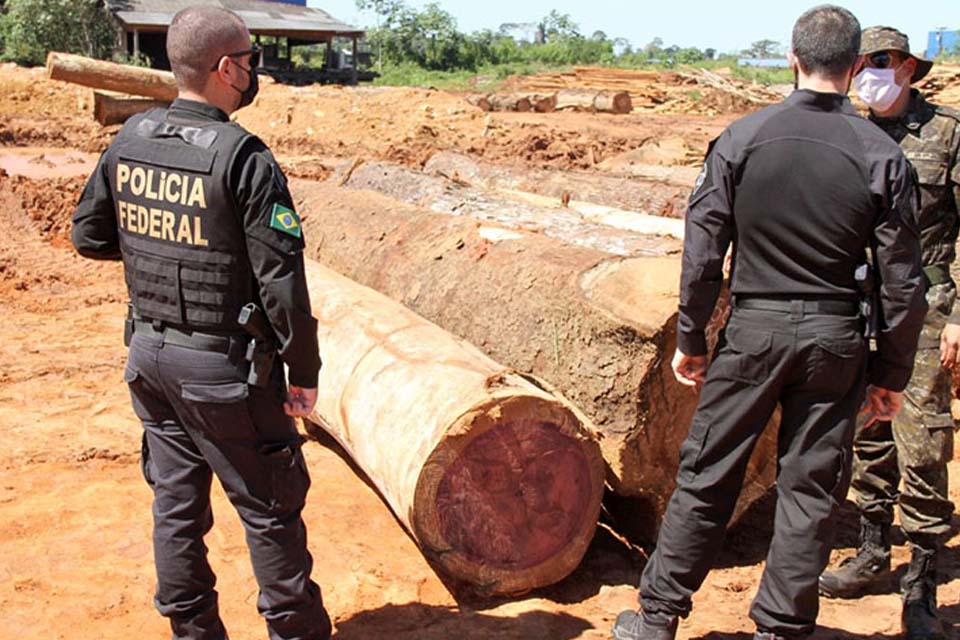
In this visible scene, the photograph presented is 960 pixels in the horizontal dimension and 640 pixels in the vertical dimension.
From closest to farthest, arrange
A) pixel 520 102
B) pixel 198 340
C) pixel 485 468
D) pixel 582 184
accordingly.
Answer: pixel 198 340 < pixel 485 468 < pixel 582 184 < pixel 520 102

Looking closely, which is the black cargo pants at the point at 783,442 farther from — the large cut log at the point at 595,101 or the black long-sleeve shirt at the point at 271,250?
the large cut log at the point at 595,101

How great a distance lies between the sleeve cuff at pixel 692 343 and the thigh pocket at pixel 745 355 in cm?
10

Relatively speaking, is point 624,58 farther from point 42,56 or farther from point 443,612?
point 443,612

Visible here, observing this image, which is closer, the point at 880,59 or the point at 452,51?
the point at 880,59

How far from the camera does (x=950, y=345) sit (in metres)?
3.73

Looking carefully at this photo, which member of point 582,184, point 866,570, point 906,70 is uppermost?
point 906,70

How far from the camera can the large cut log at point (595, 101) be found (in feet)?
83.2

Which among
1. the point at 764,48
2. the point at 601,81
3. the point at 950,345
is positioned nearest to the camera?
the point at 950,345

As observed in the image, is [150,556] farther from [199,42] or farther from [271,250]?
[199,42]

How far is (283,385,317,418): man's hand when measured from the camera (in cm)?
308

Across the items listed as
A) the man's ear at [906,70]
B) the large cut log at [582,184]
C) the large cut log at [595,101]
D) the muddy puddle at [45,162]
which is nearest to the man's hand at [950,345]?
the man's ear at [906,70]

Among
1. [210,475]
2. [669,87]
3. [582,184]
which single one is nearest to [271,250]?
[210,475]

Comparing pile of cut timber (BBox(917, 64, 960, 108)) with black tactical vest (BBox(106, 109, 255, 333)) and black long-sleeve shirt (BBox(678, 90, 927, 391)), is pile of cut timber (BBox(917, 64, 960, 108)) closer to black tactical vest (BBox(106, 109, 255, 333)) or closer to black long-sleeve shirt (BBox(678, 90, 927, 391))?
black long-sleeve shirt (BBox(678, 90, 927, 391))

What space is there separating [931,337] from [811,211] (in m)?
1.25
